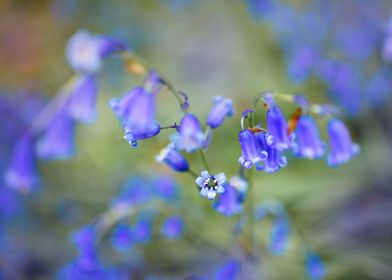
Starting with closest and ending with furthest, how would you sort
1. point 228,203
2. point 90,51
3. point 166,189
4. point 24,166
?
point 228,203
point 90,51
point 24,166
point 166,189

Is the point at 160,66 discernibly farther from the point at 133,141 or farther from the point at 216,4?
the point at 133,141

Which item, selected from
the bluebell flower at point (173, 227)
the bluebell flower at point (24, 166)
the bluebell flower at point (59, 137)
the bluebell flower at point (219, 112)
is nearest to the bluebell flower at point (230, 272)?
the bluebell flower at point (173, 227)

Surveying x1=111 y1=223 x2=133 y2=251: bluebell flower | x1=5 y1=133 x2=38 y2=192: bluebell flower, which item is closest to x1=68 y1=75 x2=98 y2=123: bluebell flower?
x1=5 y1=133 x2=38 y2=192: bluebell flower

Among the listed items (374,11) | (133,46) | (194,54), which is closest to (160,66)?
(133,46)

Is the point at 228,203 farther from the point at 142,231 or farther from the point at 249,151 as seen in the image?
the point at 142,231

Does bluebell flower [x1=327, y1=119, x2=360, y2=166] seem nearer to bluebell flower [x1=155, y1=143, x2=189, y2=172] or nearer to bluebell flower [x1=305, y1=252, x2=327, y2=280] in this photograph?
bluebell flower [x1=155, y1=143, x2=189, y2=172]

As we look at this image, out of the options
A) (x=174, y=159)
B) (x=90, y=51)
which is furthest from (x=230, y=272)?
(x=90, y=51)

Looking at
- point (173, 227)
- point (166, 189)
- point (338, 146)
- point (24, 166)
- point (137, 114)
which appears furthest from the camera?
point (166, 189)
